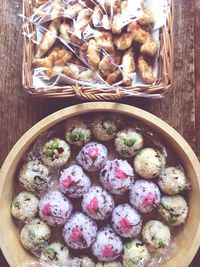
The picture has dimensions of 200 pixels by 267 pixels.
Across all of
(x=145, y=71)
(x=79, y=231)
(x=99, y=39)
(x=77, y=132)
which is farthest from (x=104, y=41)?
(x=79, y=231)

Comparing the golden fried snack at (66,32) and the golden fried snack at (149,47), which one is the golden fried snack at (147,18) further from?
the golden fried snack at (66,32)

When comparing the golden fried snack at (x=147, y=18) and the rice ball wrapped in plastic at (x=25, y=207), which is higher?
the golden fried snack at (x=147, y=18)

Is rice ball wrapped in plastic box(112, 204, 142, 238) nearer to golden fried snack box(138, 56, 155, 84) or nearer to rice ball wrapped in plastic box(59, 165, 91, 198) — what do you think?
rice ball wrapped in plastic box(59, 165, 91, 198)

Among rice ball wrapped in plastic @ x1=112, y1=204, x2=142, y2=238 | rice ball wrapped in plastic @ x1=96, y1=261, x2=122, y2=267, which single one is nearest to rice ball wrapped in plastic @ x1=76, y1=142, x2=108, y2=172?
rice ball wrapped in plastic @ x1=112, y1=204, x2=142, y2=238

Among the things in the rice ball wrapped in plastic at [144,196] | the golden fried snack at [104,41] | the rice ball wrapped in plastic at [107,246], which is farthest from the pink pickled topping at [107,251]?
the golden fried snack at [104,41]

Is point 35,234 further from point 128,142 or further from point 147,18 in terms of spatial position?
point 147,18

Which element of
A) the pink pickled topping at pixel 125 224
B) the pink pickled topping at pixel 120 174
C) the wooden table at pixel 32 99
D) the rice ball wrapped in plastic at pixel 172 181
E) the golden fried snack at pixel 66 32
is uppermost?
the golden fried snack at pixel 66 32
